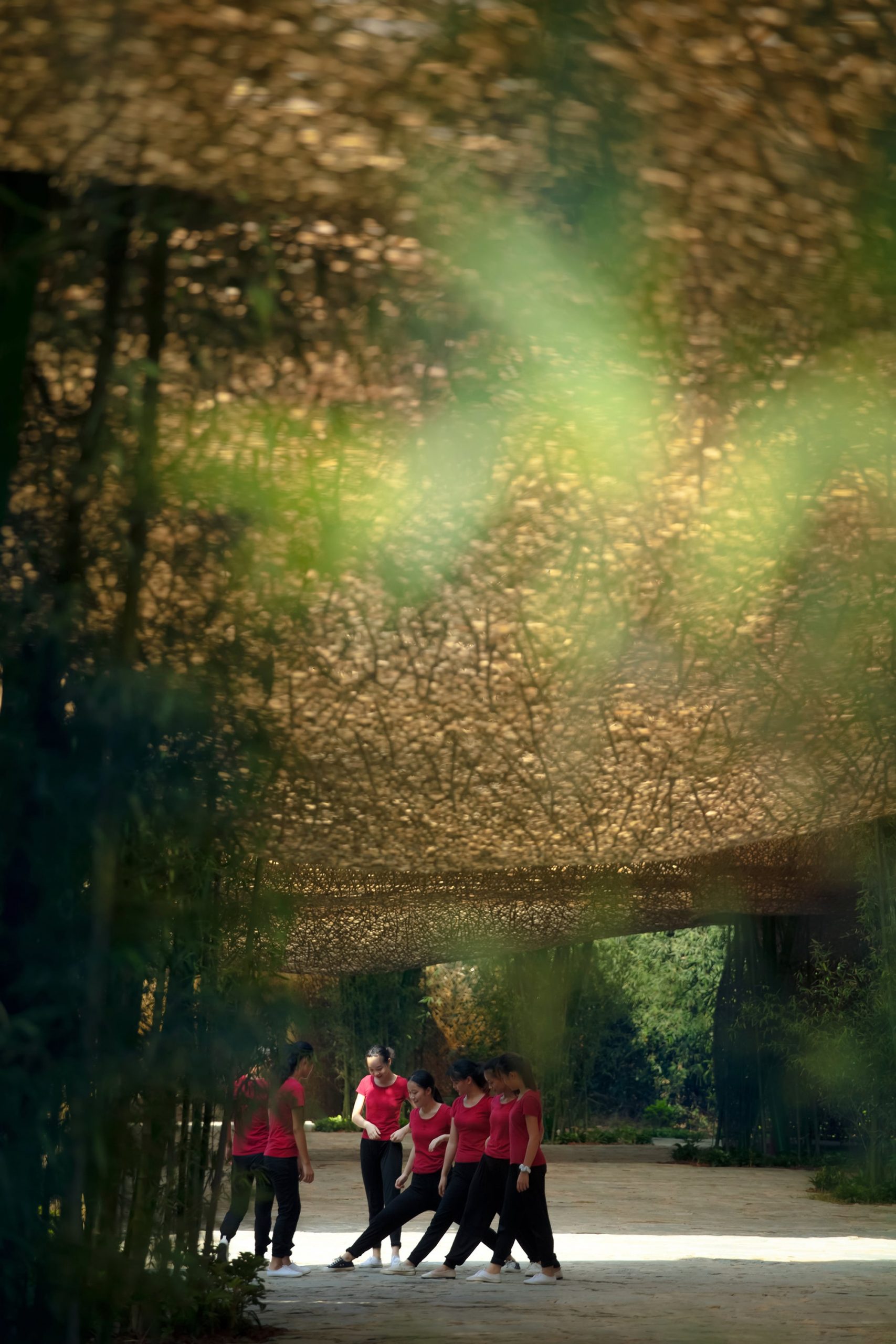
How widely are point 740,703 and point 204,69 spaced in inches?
136

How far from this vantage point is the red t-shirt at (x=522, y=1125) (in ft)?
22.7

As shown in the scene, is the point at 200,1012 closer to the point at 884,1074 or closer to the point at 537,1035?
the point at 884,1074

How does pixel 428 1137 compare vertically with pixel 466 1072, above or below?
below

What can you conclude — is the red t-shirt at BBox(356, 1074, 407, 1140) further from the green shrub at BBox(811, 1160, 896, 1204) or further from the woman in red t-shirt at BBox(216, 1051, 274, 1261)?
the green shrub at BBox(811, 1160, 896, 1204)

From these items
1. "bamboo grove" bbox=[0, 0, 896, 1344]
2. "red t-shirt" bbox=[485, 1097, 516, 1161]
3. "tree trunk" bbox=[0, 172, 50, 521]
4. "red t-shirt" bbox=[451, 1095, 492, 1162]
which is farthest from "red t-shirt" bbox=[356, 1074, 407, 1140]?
"tree trunk" bbox=[0, 172, 50, 521]

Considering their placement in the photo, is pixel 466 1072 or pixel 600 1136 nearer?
pixel 466 1072

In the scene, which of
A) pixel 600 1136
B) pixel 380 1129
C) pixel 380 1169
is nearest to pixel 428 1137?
pixel 380 1129

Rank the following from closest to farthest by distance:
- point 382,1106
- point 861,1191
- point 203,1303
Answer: point 203,1303 < point 382,1106 < point 861,1191

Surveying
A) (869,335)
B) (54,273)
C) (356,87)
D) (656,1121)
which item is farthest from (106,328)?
(656,1121)

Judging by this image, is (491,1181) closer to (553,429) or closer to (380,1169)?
(380,1169)

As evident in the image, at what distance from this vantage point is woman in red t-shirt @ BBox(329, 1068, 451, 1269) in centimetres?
738

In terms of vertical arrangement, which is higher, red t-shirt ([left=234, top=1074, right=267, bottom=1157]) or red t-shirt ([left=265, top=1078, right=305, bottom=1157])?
red t-shirt ([left=234, top=1074, right=267, bottom=1157])

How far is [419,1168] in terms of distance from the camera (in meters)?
7.49

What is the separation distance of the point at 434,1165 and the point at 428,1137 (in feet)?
0.50
